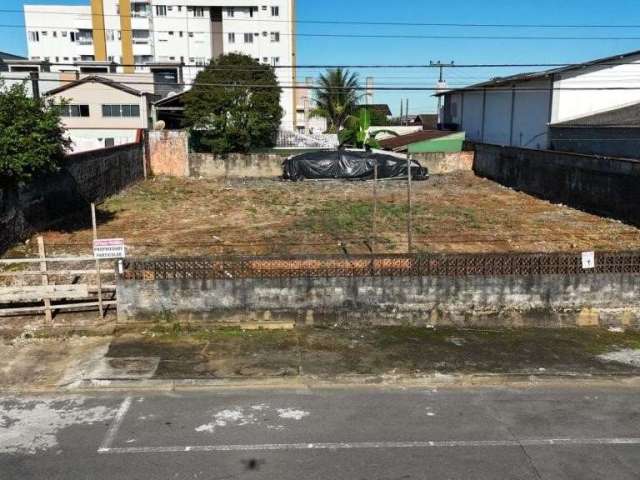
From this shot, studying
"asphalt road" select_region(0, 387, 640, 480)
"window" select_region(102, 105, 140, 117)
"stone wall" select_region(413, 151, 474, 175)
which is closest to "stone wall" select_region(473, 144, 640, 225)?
"stone wall" select_region(413, 151, 474, 175)

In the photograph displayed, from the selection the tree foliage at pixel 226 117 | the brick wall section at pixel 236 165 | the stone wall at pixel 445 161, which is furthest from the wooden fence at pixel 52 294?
the stone wall at pixel 445 161

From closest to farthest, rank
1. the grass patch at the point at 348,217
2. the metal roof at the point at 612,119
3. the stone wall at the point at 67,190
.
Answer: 1. the stone wall at the point at 67,190
2. the grass patch at the point at 348,217
3. the metal roof at the point at 612,119

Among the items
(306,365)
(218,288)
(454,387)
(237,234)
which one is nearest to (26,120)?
(237,234)

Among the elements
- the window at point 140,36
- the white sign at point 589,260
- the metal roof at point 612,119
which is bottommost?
the white sign at point 589,260

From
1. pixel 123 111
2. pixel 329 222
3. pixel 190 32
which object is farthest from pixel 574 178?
pixel 190 32

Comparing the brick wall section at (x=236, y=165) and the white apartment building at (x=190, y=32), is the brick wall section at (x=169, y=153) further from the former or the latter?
the white apartment building at (x=190, y=32)

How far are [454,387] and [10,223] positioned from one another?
11916 millimetres

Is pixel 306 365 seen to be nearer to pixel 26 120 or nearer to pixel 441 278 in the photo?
pixel 441 278

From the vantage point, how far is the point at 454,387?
28.1ft

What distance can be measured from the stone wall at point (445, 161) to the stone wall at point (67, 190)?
1505cm

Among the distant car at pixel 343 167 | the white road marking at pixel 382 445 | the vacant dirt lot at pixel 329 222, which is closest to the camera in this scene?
the white road marking at pixel 382 445

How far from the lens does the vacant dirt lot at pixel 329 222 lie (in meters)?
15.8

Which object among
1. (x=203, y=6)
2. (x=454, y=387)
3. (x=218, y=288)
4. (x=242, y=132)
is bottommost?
(x=454, y=387)

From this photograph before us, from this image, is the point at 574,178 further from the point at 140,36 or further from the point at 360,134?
the point at 140,36
